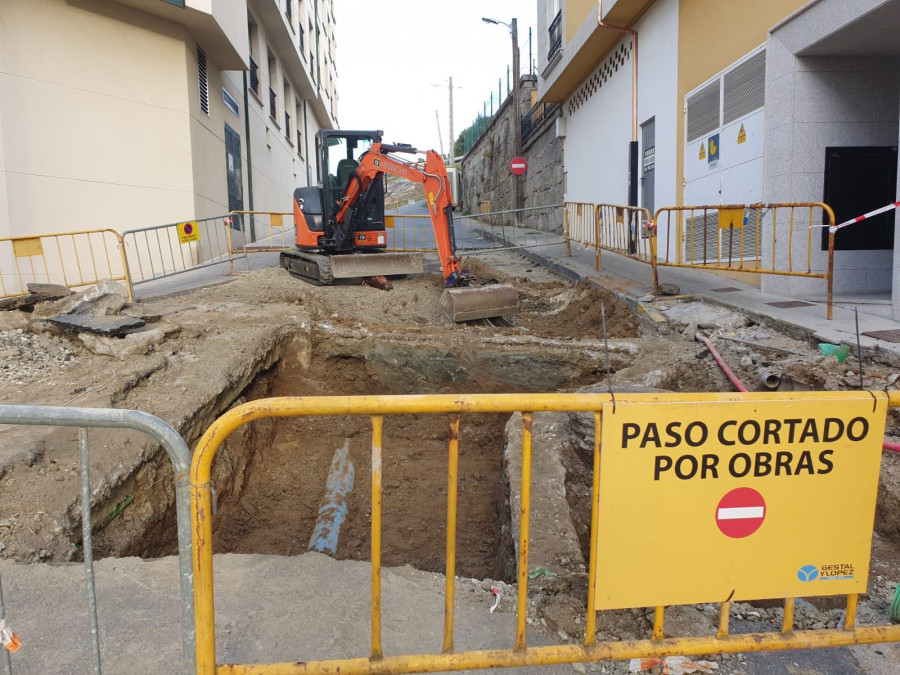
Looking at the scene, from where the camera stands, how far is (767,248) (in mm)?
8180

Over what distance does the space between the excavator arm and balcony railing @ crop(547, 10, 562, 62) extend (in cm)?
950

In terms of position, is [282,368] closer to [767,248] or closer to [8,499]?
[8,499]

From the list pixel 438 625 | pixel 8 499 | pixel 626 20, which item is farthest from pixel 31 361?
pixel 626 20

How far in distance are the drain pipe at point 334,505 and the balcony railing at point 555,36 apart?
15.2 meters

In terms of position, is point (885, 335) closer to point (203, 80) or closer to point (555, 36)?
point (203, 80)

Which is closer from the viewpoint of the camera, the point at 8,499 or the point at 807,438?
the point at 807,438

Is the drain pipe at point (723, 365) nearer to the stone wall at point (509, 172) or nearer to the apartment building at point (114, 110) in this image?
the apartment building at point (114, 110)

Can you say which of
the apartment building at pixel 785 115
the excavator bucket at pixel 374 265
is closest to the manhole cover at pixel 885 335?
the apartment building at pixel 785 115

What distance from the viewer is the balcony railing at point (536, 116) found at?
21.8 m

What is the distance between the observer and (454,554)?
204 centimetres

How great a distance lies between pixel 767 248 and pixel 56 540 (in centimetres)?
846

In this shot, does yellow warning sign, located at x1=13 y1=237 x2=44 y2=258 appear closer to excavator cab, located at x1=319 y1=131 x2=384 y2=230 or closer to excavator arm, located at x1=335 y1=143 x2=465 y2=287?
excavator cab, located at x1=319 y1=131 x2=384 y2=230

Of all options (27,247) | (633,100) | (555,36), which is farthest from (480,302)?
(555,36)

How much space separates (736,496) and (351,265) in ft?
31.4
